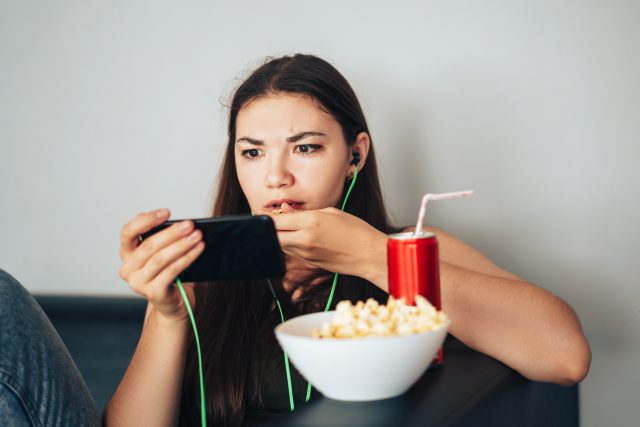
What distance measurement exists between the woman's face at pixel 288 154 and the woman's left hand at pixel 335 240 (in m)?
0.24

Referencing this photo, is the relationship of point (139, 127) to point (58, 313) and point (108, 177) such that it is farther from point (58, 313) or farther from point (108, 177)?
point (58, 313)

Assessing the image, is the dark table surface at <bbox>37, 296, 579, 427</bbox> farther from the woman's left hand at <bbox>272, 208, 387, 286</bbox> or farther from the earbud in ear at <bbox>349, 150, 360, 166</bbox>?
the earbud in ear at <bbox>349, 150, 360, 166</bbox>

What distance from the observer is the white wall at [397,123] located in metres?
1.52

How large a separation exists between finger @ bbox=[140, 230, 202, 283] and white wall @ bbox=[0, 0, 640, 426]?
35.2 inches

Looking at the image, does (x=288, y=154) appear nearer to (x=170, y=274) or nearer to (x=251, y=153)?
(x=251, y=153)

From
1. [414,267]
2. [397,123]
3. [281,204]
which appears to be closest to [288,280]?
[281,204]

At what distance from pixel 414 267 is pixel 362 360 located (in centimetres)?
16

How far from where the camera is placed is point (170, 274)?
94 cm

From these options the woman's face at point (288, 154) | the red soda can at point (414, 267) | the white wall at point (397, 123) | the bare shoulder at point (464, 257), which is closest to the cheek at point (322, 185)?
the woman's face at point (288, 154)

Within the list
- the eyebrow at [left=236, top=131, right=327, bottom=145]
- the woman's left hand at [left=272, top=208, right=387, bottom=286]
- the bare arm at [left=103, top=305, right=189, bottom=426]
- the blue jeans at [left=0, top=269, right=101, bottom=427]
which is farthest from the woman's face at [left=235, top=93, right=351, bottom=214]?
the blue jeans at [left=0, top=269, right=101, bottom=427]

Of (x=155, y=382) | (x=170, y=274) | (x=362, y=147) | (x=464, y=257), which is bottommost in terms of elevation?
(x=155, y=382)

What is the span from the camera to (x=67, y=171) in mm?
2035

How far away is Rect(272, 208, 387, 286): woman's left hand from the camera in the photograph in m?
1.07

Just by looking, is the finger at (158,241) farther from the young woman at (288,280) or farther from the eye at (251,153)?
the eye at (251,153)
